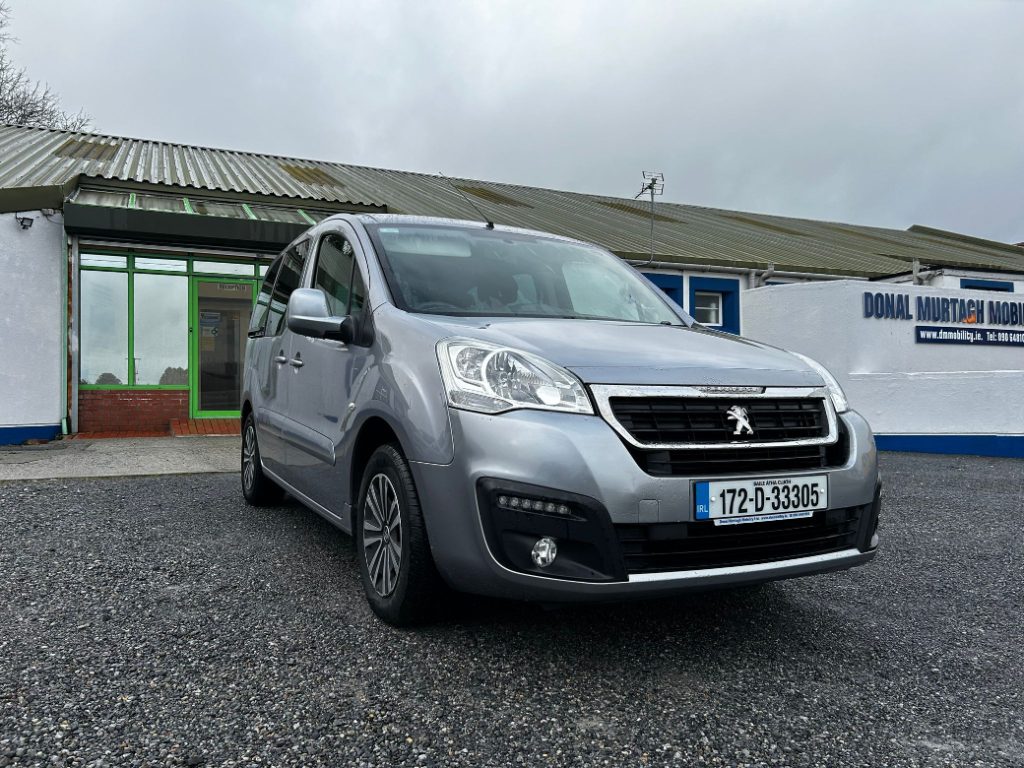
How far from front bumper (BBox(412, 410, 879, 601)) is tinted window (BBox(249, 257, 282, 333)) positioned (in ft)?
10.1

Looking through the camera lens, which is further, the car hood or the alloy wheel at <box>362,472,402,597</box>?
the alloy wheel at <box>362,472,402,597</box>

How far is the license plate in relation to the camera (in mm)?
2412

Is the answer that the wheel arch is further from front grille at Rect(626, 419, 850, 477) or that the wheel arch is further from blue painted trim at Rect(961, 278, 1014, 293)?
blue painted trim at Rect(961, 278, 1014, 293)

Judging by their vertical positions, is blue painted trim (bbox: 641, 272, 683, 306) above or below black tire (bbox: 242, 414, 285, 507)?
above

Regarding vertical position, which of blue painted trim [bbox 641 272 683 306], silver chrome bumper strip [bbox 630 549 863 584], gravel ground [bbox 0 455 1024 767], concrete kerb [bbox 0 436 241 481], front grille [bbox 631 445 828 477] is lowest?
gravel ground [bbox 0 455 1024 767]

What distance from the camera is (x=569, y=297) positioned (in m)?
3.67

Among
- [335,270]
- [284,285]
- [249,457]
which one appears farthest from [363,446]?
[249,457]

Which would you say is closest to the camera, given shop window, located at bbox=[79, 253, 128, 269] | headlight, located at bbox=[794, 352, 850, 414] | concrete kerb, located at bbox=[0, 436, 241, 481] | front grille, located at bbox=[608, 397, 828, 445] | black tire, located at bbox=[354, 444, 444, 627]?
front grille, located at bbox=[608, 397, 828, 445]

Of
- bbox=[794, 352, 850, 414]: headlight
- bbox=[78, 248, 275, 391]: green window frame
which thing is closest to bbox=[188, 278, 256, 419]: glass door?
bbox=[78, 248, 275, 391]: green window frame

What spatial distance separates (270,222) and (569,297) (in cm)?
826

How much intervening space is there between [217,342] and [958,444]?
10.9 meters

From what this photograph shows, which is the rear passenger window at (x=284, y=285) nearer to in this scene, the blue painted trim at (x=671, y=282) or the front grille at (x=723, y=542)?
the front grille at (x=723, y=542)

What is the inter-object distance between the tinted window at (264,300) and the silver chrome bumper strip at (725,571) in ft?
11.8

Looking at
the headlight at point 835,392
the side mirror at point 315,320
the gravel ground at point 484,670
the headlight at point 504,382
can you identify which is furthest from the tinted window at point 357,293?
the headlight at point 835,392
